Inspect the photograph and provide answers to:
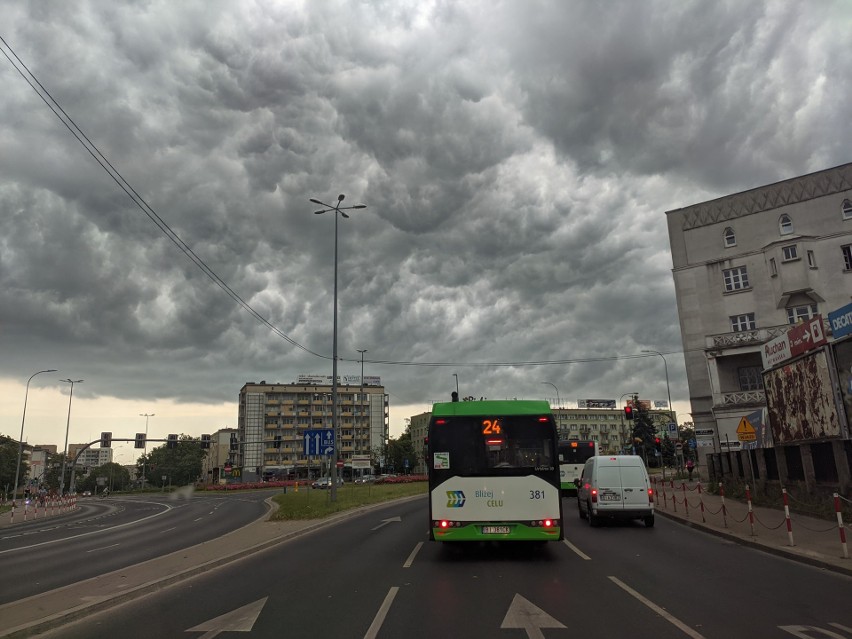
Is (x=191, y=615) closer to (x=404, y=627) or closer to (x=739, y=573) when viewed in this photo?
(x=404, y=627)

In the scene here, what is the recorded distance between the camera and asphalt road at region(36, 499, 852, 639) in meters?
6.65

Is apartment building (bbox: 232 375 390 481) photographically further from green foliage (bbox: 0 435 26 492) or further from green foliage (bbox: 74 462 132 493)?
green foliage (bbox: 74 462 132 493)

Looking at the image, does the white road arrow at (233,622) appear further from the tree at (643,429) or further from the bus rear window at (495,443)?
the tree at (643,429)

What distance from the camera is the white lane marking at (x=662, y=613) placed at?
20.6 ft

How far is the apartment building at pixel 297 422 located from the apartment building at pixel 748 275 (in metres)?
81.8

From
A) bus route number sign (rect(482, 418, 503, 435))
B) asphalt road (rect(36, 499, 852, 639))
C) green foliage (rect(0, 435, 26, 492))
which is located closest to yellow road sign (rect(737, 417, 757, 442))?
asphalt road (rect(36, 499, 852, 639))

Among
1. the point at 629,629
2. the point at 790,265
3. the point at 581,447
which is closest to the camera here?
the point at 629,629

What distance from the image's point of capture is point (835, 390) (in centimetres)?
1777

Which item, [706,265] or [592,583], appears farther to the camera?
[706,265]

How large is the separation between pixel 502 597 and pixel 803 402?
55.1ft

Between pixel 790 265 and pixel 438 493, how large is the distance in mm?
37884

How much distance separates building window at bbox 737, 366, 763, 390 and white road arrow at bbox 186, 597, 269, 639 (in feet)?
131

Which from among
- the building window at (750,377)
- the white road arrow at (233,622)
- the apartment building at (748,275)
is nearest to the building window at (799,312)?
the apartment building at (748,275)

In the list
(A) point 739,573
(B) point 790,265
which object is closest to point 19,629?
(A) point 739,573
